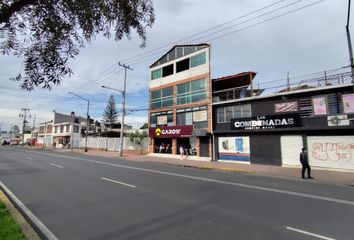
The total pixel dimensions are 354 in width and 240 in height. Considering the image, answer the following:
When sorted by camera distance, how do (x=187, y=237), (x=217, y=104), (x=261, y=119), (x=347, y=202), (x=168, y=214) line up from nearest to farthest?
(x=187, y=237)
(x=168, y=214)
(x=347, y=202)
(x=261, y=119)
(x=217, y=104)

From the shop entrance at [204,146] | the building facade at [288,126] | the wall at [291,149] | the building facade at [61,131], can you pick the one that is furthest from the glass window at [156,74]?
the building facade at [61,131]

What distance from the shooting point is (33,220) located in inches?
269

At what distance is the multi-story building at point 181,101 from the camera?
1176 inches

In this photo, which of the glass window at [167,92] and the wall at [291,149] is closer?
the wall at [291,149]

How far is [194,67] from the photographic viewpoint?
31.5 meters

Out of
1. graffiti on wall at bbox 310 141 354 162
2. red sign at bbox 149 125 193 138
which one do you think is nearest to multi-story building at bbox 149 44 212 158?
red sign at bbox 149 125 193 138

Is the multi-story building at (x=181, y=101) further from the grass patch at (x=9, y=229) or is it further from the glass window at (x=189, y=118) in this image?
the grass patch at (x=9, y=229)

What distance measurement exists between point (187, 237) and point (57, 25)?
5.11 metres

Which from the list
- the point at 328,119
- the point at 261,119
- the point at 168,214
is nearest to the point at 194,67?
the point at 261,119

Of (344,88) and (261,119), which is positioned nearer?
(344,88)

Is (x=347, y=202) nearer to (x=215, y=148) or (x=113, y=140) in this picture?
(x=215, y=148)

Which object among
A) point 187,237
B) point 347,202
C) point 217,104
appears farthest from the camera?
point 217,104

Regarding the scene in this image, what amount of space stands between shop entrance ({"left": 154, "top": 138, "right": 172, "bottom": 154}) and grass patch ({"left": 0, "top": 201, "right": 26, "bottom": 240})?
88.9 ft

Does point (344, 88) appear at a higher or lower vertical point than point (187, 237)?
higher
